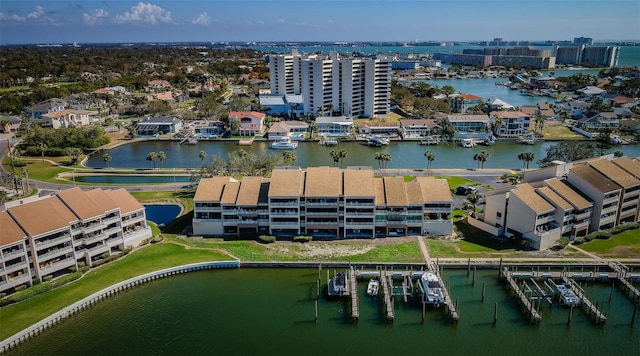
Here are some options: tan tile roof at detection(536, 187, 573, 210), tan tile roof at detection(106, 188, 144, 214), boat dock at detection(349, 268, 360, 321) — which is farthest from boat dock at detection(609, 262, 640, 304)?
tan tile roof at detection(106, 188, 144, 214)

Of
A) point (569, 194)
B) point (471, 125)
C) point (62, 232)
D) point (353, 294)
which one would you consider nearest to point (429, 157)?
point (569, 194)

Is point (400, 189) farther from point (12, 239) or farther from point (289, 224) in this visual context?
point (12, 239)

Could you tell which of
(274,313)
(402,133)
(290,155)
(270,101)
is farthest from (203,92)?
(274,313)

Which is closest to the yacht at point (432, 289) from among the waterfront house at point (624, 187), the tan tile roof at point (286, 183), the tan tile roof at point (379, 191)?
the tan tile roof at point (379, 191)

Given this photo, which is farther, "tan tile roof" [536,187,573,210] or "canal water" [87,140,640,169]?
"canal water" [87,140,640,169]

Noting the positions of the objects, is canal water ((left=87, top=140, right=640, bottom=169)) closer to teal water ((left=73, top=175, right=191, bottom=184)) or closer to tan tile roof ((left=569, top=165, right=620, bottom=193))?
teal water ((left=73, top=175, right=191, bottom=184))

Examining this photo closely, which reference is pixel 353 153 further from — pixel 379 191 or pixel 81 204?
pixel 81 204
